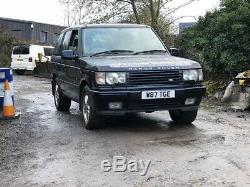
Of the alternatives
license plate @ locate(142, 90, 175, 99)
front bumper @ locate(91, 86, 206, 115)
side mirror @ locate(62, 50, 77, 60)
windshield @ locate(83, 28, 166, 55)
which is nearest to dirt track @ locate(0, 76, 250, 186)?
front bumper @ locate(91, 86, 206, 115)

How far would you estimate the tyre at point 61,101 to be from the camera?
10.9 metres

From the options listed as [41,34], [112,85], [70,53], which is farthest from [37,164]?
[41,34]

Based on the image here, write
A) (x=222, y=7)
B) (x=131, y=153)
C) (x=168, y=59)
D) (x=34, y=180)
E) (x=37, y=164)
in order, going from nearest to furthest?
(x=34, y=180) < (x=37, y=164) < (x=131, y=153) < (x=168, y=59) < (x=222, y=7)

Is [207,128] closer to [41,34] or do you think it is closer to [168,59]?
[168,59]

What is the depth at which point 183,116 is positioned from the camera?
28.7 feet

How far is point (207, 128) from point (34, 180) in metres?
3.93

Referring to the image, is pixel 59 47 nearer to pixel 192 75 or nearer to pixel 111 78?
pixel 111 78

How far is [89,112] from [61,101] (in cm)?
300

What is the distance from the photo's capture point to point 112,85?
772 centimetres

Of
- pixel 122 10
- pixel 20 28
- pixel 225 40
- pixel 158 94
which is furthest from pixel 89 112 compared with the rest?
pixel 20 28

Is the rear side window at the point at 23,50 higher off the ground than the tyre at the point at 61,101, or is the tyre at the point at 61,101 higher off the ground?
the rear side window at the point at 23,50

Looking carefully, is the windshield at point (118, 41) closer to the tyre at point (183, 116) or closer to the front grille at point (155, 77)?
the front grille at point (155, 77)

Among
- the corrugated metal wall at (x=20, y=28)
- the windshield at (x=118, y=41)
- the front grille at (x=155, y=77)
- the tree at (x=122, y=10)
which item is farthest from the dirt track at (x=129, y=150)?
the corrugated metal wall at (x=20, y=28)

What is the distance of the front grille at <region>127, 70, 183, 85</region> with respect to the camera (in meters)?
7.77
